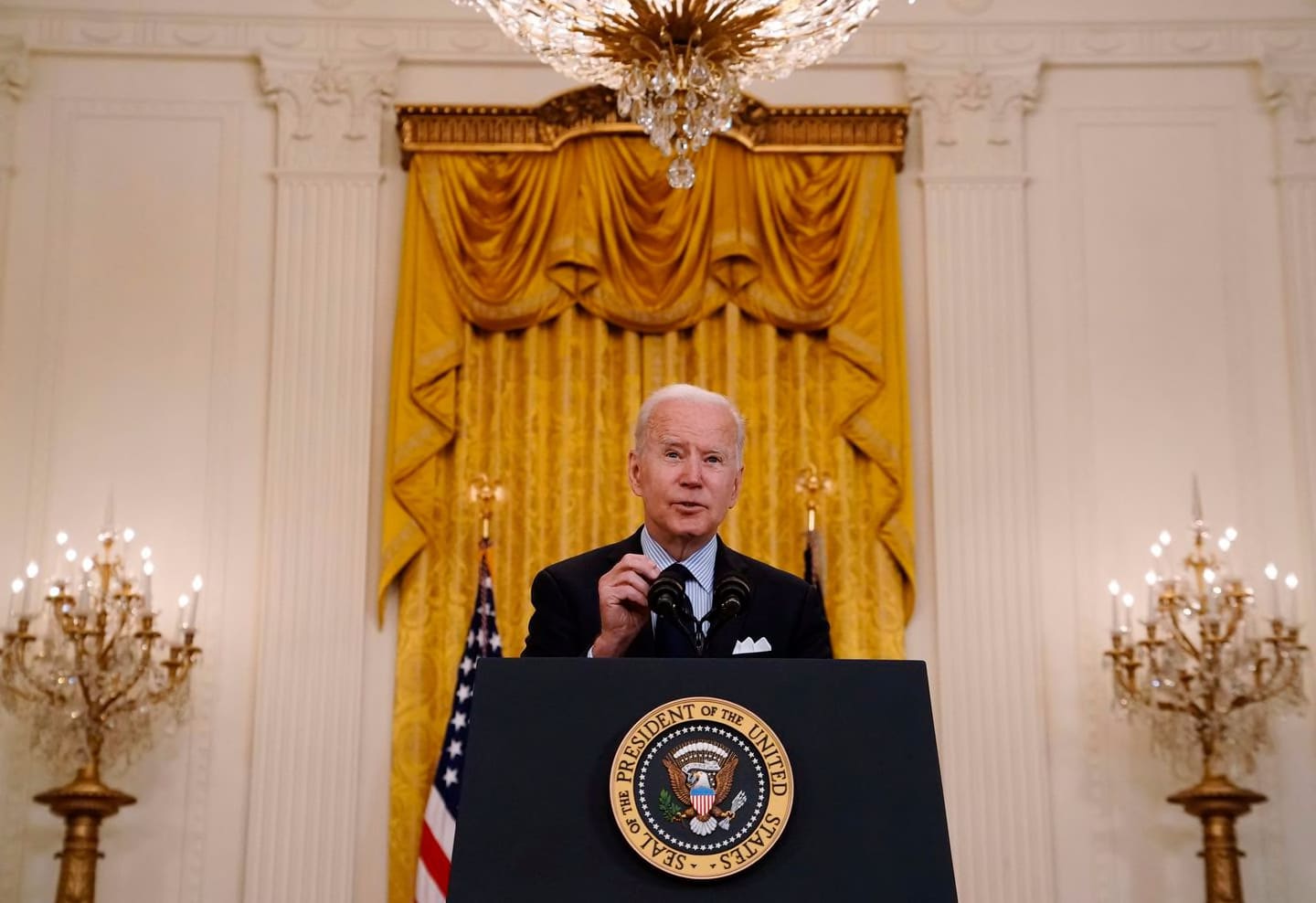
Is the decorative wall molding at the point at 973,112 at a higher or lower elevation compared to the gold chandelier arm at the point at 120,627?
higher

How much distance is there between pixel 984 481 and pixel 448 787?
2987 millimetres

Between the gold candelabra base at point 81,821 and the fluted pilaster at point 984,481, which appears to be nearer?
the gold candelabra base at point 81,821

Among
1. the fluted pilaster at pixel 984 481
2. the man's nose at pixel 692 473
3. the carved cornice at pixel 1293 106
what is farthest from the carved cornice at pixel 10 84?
the carved cornice at pixel 1293 106

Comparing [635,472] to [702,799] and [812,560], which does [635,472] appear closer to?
[702,799]

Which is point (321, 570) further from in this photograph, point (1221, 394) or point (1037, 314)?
point (1221, 394)

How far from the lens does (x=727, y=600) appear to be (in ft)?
10.00

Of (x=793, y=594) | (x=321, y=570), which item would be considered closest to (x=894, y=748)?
(x=793, y=594)

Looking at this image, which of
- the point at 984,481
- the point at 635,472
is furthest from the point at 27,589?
the point at 635,472

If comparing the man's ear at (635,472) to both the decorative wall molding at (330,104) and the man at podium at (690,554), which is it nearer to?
the man at podium at (690,554)

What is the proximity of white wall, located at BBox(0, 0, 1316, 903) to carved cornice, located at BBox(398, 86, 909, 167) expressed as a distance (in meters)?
0.26

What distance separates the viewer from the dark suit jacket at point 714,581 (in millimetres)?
3615

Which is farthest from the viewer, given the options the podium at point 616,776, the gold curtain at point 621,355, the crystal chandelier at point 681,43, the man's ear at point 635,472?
the gold curtain at point 621,355

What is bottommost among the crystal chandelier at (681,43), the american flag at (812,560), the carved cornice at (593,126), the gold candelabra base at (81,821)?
the gold candelabra base at (81,821)

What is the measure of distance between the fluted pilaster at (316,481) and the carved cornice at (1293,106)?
15.1ft
